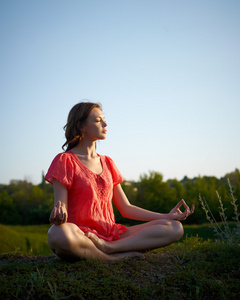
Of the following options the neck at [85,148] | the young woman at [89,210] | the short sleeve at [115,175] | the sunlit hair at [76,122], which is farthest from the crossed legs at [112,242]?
the sunlit hair at [76,122]

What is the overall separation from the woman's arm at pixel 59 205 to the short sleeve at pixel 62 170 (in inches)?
2.2

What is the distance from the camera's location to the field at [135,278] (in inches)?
90.3

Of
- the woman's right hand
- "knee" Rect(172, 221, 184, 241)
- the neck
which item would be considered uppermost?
the neck

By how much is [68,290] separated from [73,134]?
1743mm

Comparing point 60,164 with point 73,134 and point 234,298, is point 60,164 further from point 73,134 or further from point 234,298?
point 234,298

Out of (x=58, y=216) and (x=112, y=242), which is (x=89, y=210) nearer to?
(x=112, y=242)

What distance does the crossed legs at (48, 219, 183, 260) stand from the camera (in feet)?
8.99

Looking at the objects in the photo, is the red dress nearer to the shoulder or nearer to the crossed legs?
the shoulder

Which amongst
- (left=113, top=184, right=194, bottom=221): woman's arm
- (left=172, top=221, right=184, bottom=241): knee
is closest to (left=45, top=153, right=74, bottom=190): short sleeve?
(left=113, top=184, right=194, bottom=221): woman's arm

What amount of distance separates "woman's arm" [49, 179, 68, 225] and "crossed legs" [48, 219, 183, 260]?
4.0 inches

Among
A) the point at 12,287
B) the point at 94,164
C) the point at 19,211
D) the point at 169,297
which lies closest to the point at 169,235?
the point at 169,297

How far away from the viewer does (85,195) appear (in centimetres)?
315

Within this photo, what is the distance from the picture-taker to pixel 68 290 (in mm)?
2297

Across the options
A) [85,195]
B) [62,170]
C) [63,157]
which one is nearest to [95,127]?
[63,157]
